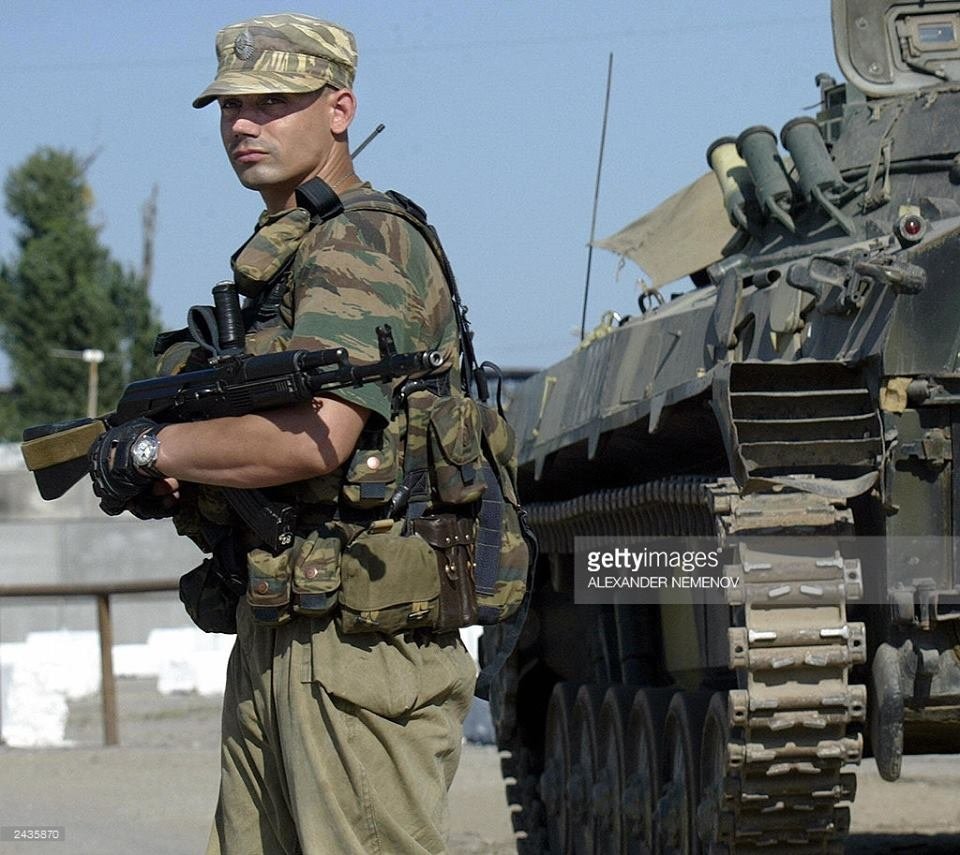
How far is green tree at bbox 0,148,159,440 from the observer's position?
4828 centimetres

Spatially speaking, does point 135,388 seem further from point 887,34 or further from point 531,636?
point 531,636

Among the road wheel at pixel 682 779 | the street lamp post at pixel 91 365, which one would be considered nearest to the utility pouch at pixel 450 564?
the road wheel at pixel 682 779

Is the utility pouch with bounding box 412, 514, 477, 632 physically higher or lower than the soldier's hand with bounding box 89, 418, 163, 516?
lower

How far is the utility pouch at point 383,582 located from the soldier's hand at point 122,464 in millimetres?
407

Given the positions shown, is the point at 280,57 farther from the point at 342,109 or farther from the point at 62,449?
the point at 62,449

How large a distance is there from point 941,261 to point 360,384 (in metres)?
3.03

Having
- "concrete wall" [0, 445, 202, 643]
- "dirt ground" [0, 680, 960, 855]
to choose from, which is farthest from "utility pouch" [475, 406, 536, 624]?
"concrete wall" [0, 445, 202, 643]

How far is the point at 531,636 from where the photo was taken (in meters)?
10.6

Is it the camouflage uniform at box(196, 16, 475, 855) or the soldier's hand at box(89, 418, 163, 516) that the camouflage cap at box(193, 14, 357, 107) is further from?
the soldier's hand at box(89, 418, 163, 516)

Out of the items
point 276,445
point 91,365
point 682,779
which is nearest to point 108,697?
point 682,779

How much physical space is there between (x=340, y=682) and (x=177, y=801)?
719 cm

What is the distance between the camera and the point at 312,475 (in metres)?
3.90

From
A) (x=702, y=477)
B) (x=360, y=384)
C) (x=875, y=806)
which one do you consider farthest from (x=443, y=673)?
(x=875, y=806)

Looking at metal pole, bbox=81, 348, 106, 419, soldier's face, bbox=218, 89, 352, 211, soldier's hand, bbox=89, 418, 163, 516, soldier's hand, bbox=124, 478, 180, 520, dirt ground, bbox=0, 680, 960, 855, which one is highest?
metal pole, bbox=81, 348, 106, 419
